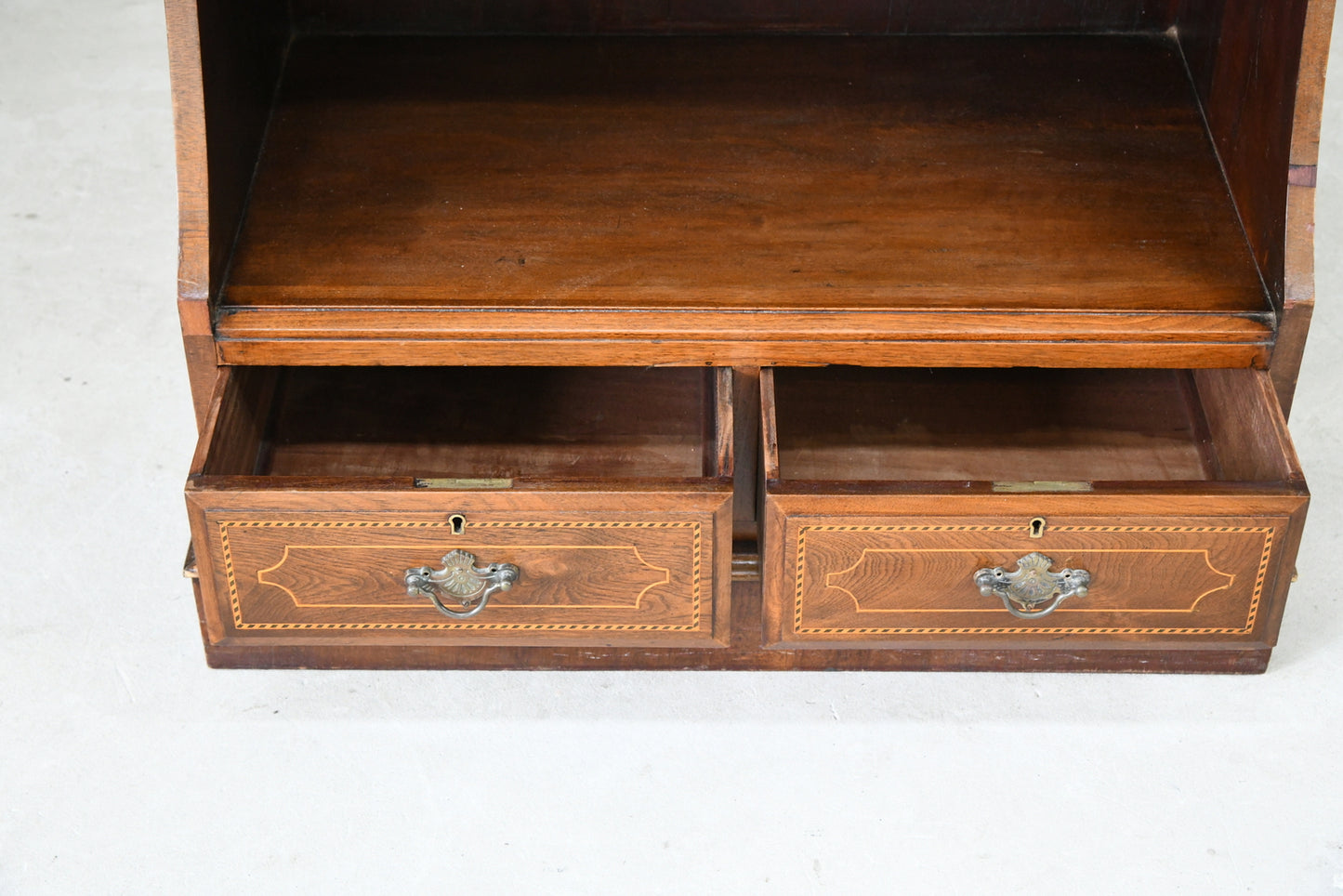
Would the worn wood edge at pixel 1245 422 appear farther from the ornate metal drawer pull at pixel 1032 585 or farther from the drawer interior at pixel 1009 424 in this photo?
the ornate metal drawer pull at pixel 1032 585

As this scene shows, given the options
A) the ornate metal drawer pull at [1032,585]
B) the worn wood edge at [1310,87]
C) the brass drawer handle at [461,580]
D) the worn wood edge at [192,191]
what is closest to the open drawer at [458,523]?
the brass drawer handle at [461,580]

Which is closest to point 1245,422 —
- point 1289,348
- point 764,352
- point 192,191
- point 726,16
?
point 1289,348

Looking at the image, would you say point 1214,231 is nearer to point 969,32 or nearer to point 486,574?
point 969,32

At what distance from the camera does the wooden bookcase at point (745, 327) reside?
1.57 m

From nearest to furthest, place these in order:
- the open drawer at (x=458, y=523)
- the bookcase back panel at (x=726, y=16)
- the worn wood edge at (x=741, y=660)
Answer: the open drawer at (x=458, y=523) → the worn wood edge at (x=741, y=660) → the bookcase back panel at (x=726, y=16)

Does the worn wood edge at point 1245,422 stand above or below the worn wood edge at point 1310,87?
below

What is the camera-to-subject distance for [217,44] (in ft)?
5.47

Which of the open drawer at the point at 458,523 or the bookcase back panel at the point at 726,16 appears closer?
the open drawer at the point at 458,523

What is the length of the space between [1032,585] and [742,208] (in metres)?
0.48

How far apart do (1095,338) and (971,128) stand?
0.34 metres

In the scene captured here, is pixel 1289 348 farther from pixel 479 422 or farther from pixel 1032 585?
pixel 479 422

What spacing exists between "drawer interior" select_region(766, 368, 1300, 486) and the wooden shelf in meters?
0.17

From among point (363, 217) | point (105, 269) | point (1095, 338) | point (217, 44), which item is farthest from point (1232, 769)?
point (105, 269)

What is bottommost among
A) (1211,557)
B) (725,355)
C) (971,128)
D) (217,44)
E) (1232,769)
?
(1232,769)
